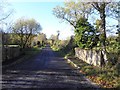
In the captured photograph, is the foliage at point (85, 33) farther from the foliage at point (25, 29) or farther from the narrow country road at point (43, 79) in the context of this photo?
the foliage at point (25, 29)

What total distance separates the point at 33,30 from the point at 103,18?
5664cm

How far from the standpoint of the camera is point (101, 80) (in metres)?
15.4

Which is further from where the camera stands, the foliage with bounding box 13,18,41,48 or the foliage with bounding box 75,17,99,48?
the foliage with bounding box 13,18,41,48

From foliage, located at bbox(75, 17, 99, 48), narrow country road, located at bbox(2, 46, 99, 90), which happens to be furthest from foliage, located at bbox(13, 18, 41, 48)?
narrow country road, located at bbox(2, 46, 99, 90)

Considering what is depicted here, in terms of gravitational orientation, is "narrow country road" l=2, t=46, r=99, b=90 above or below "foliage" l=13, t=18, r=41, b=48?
below

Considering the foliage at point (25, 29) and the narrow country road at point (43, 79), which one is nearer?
the narrow country road at point (43, 79)

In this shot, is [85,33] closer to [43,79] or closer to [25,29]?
[43,79]

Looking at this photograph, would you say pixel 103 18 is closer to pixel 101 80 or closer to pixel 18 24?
A: pixel 101 80

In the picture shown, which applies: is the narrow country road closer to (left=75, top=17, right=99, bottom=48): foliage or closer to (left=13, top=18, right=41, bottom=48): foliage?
(left=75, top=17, right=99, bottom=48): foliage

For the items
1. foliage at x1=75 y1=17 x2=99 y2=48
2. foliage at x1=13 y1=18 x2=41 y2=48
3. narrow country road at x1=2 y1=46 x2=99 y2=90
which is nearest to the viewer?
narrow country road at x1=2 y1=46 x2=99 y2=90

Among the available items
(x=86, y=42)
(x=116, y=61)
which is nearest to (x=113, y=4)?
(x=116, y=61)

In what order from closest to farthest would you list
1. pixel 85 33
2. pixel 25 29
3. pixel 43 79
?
pixel 43 79, pixel 85 33, pixel 25 29

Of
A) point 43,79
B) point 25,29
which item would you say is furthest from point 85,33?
point 25,29

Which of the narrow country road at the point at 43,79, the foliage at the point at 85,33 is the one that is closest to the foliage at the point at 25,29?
the foliage at the point at 85,33
